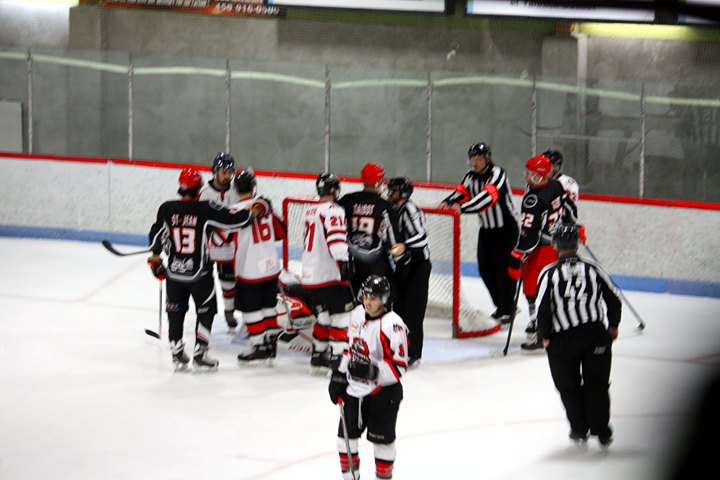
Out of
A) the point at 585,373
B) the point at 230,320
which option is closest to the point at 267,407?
the point at 230,320

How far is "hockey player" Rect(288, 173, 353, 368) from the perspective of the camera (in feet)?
14.6

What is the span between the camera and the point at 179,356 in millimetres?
4820

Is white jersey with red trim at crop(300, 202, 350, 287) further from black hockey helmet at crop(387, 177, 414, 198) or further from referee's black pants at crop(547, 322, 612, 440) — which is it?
referee's black pants at crop(547, 322, 612, 440)

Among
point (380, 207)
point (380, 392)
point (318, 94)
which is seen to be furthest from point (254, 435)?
point (318, 94)

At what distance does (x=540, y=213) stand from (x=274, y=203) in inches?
151

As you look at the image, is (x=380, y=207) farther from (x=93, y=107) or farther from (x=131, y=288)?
(x=93, y=107)

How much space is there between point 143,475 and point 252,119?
5.80 m

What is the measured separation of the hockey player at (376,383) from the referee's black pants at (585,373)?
90 centimetres

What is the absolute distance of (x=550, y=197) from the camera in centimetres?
511

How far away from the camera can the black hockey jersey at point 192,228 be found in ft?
14.8

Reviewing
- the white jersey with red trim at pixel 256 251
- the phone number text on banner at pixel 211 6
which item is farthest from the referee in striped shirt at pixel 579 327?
the phone number text on banner at pixel 211 6

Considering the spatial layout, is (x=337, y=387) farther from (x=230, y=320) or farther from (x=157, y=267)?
(x=230, y=320)

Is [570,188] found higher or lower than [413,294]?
higher

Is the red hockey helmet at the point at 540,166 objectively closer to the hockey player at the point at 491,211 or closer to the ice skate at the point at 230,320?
the hockey player at the point at 491,211
